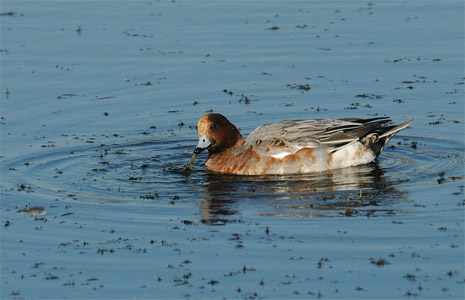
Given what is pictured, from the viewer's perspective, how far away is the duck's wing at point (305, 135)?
1209cm

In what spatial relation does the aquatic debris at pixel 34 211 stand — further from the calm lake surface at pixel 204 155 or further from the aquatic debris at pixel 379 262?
the aquatic debris at pixel 379 262

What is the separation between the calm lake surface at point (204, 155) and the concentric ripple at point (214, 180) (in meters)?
0.04

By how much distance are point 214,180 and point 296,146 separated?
121 centimetres

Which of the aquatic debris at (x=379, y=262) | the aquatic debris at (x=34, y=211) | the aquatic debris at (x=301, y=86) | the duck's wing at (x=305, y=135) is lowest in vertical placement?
the aquatic debris at (x=379, y=262)

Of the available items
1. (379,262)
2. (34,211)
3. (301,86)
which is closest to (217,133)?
(34,211)

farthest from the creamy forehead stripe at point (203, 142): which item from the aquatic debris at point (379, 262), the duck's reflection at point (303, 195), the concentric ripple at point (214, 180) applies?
the aquatic debris at point (379, 262)

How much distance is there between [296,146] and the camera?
476 inches

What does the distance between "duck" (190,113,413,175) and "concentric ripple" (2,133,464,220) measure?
184 mm

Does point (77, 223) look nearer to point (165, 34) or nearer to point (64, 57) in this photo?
point (64, 57)

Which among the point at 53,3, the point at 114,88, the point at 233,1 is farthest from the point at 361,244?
the point at 53,3

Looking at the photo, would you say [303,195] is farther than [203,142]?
No

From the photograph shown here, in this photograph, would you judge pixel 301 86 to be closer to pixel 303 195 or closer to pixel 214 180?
pixel 214 180

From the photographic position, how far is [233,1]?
877 inches

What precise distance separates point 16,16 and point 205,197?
1184cm
